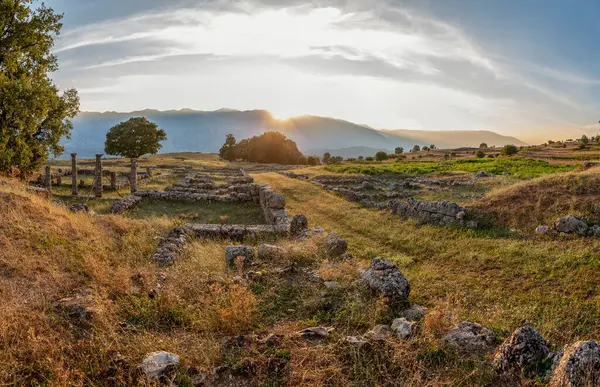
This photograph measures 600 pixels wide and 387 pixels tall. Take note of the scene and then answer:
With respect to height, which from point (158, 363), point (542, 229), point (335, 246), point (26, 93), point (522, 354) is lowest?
point (158, 363)

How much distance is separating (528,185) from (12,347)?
1814cm

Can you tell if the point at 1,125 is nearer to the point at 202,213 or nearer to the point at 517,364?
the point at 202,213

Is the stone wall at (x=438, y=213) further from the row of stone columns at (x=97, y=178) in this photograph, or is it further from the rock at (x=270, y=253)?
the row of stone columns at (x=97, y=178)

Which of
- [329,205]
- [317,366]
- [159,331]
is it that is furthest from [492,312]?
[329,205]

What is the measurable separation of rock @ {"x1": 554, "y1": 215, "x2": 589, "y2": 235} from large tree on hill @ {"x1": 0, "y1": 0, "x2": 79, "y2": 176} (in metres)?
28.2

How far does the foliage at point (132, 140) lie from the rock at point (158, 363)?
3071 inches

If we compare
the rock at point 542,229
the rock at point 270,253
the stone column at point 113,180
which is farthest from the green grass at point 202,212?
the rock at point 542,229

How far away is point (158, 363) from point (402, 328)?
3.72 m

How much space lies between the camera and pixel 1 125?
22109 mm

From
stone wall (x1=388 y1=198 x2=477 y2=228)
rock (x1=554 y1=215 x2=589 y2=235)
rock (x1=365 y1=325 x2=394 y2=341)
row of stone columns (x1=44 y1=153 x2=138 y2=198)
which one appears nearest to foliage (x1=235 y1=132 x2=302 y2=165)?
row of stone columns (x1=44 y1=153 x2=138 y2=198)

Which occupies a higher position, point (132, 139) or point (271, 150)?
point (132, 139)

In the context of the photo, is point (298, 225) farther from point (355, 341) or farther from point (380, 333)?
point (355, 341)

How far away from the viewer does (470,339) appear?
5.45m

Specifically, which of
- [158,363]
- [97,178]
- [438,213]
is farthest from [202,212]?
[158,363]
